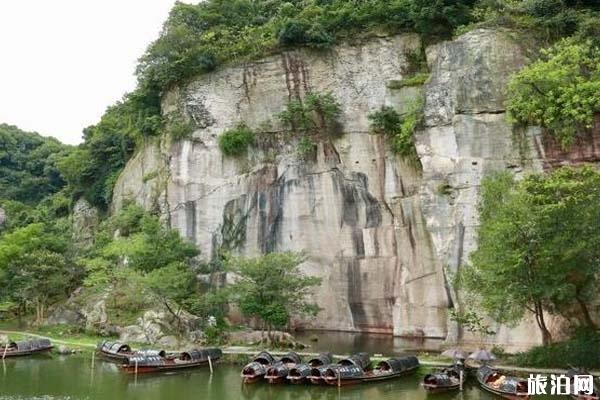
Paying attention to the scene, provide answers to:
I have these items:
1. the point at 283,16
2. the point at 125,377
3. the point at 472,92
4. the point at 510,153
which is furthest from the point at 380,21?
the point at 125,377

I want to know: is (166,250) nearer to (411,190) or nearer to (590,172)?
(411,190)

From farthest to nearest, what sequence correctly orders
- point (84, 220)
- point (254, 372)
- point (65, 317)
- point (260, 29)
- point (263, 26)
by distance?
point (84, 220) < point (263, 26) < point (260, 29) < point (65, 317) < point (254, 372)

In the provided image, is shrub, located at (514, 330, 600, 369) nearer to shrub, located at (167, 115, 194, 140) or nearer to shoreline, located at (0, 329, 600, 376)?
shoreline, located at (0, 329, 600, 376)

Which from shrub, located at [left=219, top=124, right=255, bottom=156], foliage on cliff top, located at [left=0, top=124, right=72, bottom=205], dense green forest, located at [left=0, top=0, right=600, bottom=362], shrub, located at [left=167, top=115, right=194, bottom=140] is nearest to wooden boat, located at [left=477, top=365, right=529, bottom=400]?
dense green forest, located at [left=0, top=0, right=600, bottom=362]

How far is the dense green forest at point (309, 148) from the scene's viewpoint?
19.1m

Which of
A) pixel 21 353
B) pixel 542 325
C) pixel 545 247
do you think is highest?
pixel 545 247

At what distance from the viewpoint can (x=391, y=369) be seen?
20438mm

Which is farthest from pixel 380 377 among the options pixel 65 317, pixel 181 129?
pixel 181 129

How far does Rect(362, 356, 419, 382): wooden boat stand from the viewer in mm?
20234

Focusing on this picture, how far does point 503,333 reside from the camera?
2352cm

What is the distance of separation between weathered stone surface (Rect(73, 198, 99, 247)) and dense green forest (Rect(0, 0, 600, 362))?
0.63 meters

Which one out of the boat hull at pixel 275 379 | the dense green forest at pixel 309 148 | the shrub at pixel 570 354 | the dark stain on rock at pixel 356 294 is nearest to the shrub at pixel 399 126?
the dense green forest at pixel 309 148

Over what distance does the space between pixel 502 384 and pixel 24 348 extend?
60.3 ft

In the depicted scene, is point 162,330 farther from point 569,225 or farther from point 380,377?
point 569,225
